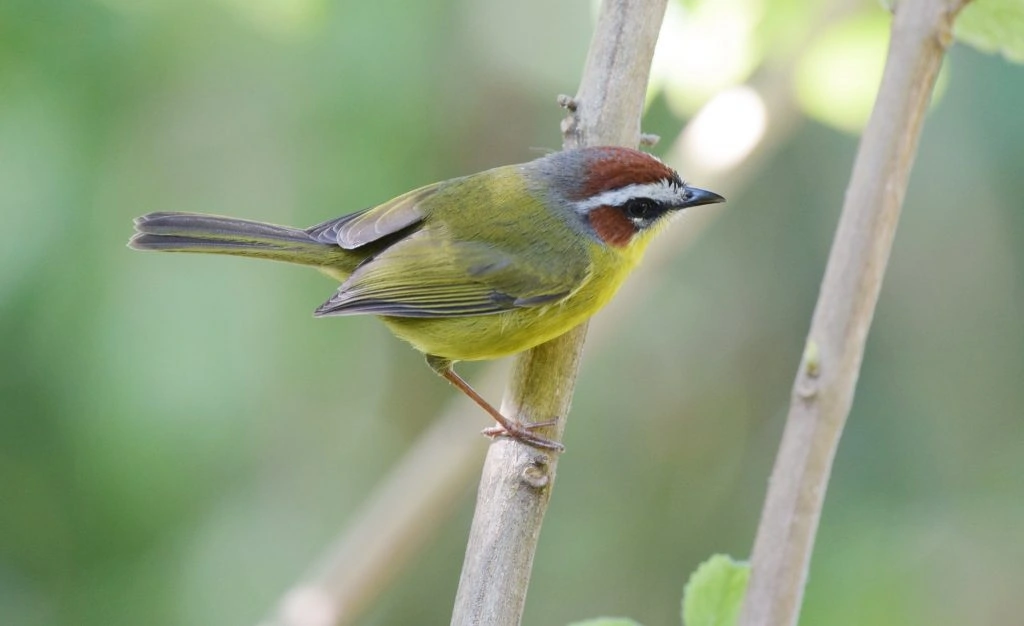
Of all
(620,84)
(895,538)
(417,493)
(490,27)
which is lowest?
(417,493)

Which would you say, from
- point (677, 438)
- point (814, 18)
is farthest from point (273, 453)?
point (814, 18)

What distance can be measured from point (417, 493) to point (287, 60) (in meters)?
1.65

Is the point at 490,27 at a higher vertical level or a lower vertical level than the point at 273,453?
higher

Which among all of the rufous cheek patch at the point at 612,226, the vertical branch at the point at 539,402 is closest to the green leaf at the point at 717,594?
the vertical branch at the point at 539,402

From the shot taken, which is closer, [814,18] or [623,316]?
[814,18]

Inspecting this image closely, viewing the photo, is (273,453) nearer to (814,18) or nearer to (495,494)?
(495,494)

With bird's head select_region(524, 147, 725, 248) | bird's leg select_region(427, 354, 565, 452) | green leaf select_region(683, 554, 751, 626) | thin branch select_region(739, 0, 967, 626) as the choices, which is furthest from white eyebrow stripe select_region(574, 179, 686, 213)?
thin branch select_region(739, 0, 967, 626)

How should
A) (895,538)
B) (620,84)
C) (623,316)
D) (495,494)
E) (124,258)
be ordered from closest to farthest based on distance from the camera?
(495,494) < (620,84) < (623,316) < (124,258) < (895,538)

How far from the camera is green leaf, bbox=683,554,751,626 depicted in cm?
121

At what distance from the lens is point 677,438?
4660mm

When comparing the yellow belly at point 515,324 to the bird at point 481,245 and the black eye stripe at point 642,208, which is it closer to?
the bird at point 481,245

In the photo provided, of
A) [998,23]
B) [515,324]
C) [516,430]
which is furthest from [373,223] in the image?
[998,23]

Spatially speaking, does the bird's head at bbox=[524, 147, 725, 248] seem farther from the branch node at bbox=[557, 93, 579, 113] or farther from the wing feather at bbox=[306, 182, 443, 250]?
the wing feather at bbox=[306, 182, 443, 250]

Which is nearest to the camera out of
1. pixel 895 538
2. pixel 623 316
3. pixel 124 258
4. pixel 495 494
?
pixel 495 494
